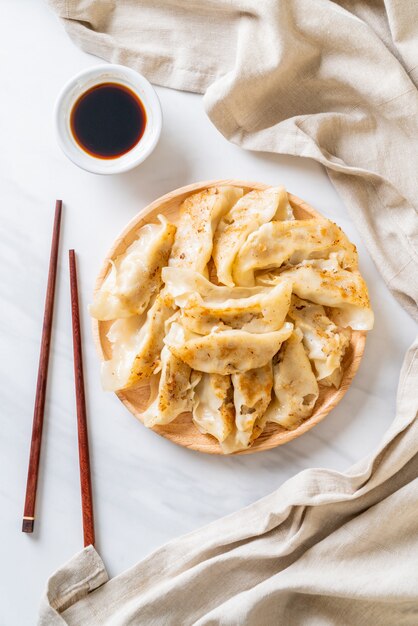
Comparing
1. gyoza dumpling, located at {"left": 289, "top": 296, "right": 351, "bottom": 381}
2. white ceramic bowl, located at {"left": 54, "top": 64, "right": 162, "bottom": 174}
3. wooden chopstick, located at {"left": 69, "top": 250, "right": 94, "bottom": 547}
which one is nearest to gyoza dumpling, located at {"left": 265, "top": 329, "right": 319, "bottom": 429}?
gyoza dumpling, located at {"left": 289, "top": 296, "right": 351, "bottom": 381}

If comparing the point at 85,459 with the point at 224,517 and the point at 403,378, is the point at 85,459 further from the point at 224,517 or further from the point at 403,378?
the point at 403,378

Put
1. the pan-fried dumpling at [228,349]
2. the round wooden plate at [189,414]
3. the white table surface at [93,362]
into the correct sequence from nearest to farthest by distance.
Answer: the pan-fried dumpling at [228,349] < the round wooden plate at [189,414] < the white table surface at [93,362]

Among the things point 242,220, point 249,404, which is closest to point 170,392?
point 249,404

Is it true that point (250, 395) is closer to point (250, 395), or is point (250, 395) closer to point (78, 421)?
point (250, 395)

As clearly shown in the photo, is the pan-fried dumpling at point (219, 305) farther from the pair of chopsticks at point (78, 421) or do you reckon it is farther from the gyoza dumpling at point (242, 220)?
the pair of chopsticks at point (78, 421)

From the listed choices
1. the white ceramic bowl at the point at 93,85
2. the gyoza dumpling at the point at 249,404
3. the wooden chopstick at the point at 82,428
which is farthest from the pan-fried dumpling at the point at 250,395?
the white ceramic bowl at the point at 93,85

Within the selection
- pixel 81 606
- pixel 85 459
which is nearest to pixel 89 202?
pixel 85 459

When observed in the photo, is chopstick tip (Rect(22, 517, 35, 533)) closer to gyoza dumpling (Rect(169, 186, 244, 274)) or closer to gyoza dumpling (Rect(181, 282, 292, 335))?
gyoza dumpling (Rect(181, 282, 292, 335))

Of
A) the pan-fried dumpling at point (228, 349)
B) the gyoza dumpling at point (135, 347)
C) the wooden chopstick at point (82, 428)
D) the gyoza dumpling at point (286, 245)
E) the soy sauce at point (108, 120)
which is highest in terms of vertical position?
the soy sauce at point (108, 120)
